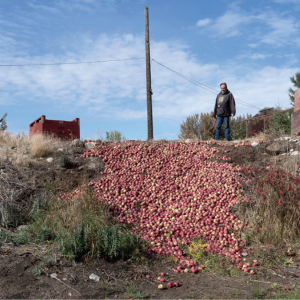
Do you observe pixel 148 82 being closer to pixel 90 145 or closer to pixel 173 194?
pixel 90 145

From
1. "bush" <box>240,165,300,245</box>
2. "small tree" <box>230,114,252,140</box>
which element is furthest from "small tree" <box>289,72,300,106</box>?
"bush" <box>240,165,300,245</box>

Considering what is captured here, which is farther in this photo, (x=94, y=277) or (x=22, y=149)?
(x=22, y=149)

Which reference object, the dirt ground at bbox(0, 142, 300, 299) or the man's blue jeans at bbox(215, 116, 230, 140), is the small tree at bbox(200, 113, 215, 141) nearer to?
the man's blue jeans at bbox(215, 116, 230, 140)

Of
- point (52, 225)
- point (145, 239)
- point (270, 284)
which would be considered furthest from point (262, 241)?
point (52, 225)

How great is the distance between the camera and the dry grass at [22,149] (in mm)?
6867

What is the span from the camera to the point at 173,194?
593cm

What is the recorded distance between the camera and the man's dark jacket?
9.39 metres

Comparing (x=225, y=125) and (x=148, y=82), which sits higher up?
(x=148, y=82)

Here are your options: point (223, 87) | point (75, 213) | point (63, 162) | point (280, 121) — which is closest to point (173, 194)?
point (75, 213)

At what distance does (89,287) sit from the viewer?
345 cm

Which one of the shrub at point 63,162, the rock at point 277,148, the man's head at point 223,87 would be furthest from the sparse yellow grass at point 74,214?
the man's head at point 223,87

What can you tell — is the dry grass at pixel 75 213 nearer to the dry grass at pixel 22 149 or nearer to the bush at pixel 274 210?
the dry grass at pixel 22 149

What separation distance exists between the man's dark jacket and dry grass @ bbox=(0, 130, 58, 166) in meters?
5.21

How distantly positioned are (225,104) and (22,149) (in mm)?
6067
